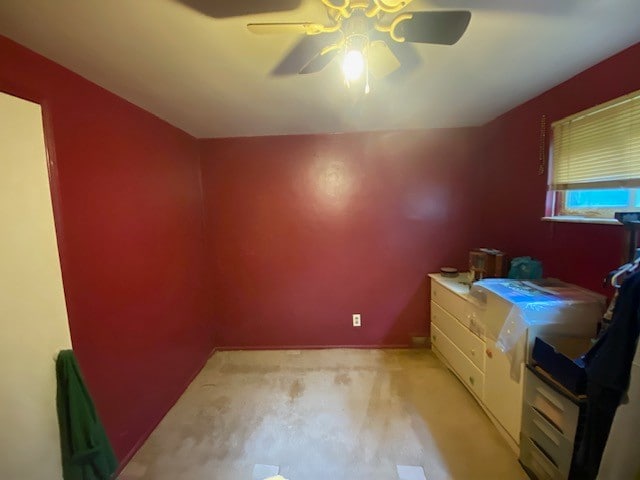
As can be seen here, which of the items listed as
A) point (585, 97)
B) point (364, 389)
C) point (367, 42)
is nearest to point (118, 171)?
point (367, 42)

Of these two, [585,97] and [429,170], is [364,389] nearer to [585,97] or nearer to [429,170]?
[429,170]

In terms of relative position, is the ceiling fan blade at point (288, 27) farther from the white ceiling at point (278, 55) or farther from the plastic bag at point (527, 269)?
the plastic bag at point (527, 269)

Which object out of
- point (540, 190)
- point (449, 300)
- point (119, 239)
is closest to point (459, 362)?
point (449, 300)

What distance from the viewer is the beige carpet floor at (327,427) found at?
173 centimetres

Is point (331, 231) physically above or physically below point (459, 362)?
above

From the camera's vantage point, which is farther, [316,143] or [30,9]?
[316,143]

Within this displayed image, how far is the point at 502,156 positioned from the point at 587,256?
1.17 m

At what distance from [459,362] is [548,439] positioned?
3.07ft

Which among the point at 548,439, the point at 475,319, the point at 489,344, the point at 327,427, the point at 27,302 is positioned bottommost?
the point at 327,427

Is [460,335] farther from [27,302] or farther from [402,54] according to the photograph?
[27,302]

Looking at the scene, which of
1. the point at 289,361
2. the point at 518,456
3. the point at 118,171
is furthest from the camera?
the point at 289,361

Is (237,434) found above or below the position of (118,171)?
below

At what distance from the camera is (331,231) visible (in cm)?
306

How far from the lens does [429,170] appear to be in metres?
2.95
